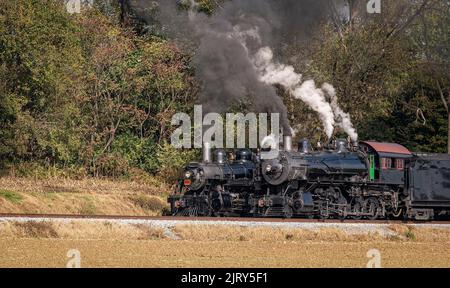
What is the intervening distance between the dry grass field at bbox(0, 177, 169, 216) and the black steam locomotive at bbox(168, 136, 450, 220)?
368 cm

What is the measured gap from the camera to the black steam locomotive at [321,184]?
36.4m

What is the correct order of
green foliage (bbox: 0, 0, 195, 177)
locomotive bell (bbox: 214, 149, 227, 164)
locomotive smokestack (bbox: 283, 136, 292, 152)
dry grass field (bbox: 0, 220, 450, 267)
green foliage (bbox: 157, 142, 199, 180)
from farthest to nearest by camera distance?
green foliage (bbox: 157, 142, 199, 180)
green foliage (bbox: 0, 0, 195, 177)
locomotive bell (bbox: 214, 149, 227, 164)
locomotive smokestack (bbox: 283, 136, 292, 152)
dry grass field (bbox: 0, 220, 450, 267)

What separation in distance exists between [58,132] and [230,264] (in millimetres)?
23313

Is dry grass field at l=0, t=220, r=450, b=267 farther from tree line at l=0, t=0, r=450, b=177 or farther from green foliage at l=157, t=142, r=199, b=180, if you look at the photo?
green foliage at l=157, t=142, r=199, b=180

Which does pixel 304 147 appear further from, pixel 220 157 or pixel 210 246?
pixel 210 246

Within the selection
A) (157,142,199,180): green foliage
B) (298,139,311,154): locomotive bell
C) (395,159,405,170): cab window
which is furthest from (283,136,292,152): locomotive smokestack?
(157,142,199,180): green foliage

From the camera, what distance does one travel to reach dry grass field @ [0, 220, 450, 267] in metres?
24.6

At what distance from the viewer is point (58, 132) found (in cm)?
4556

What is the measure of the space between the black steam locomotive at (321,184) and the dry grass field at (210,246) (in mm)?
3342

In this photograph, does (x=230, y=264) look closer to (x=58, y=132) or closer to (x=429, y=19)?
(x=58, y=132)

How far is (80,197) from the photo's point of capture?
135 feet

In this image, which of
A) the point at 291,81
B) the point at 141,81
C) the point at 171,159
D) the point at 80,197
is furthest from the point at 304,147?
the point at 141,81

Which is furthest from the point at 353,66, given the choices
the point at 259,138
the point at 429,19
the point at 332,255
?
the point at 332,255

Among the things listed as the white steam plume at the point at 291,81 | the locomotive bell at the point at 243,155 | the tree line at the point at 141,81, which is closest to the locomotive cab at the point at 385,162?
the white steam plume at the point at 291,81
